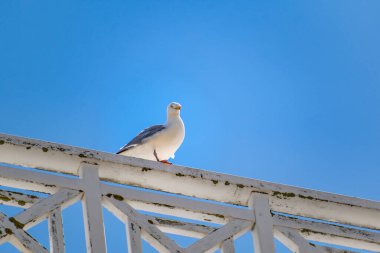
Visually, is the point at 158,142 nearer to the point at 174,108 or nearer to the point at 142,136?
the point at 142,136

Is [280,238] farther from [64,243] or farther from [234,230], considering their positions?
[64,243]

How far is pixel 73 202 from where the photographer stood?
462cm

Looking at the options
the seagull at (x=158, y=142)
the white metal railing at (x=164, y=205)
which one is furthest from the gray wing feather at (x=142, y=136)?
the white metal railing at (x=164, y=205)

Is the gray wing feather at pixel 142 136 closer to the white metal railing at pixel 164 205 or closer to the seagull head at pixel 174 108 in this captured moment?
the seagull head at pixel 174 108

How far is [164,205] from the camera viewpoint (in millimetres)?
→ 4848

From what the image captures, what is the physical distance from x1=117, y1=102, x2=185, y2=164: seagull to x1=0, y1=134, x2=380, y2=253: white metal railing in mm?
2867

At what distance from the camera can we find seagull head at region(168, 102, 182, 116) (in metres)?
8.54

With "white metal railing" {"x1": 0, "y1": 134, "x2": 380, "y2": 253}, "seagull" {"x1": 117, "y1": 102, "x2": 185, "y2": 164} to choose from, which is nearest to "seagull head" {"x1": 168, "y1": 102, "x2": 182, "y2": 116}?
"seagull" {"x1": 117, "y1": 102, "x2": 185, "y2": 164}

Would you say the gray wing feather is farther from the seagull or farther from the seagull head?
the seagull head

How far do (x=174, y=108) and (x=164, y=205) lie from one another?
3858mm

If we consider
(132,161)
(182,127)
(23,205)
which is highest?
(182,127)

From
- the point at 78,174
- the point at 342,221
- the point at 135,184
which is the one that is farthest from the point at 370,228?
the point at 78,174

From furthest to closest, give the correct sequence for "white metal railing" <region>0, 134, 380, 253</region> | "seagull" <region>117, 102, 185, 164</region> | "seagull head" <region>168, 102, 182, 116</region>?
"seagull head" <region>168, 102, 182, 116</region>
"seagull" <region>117, 102, 185, 164</region>
"white metal railing" <region>0, 134, 380, 253</region>

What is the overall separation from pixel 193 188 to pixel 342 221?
96 cm
